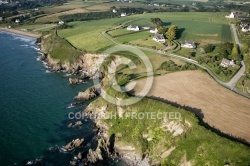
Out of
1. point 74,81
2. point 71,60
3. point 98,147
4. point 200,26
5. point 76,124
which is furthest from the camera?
point 200,26

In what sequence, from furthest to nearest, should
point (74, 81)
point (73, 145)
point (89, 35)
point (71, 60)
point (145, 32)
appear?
point (145, 32)
point (89, 35)
point (71, 60)
point (74, 81)
point (73, 145)

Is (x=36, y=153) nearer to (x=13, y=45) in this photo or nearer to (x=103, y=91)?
(x=103, y=91)

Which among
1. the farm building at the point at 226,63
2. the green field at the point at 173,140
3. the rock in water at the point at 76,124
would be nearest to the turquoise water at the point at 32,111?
the rock in water at the point at 76,124

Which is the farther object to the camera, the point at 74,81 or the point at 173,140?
the point at 74,81

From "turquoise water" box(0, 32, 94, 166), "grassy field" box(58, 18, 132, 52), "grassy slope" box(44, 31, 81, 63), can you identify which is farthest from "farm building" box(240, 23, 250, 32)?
"turquoise water" box(0, 32, 94, 166)

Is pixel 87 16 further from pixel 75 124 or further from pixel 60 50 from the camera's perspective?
pixel 75 124

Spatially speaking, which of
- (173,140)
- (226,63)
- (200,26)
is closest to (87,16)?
(200,26)

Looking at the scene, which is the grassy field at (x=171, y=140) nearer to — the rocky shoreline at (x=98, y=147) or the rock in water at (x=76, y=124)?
the rocky shoreline at (x=98, y=147)

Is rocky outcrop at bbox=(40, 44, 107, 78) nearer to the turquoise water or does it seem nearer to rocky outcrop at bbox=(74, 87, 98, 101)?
the turquoise water
